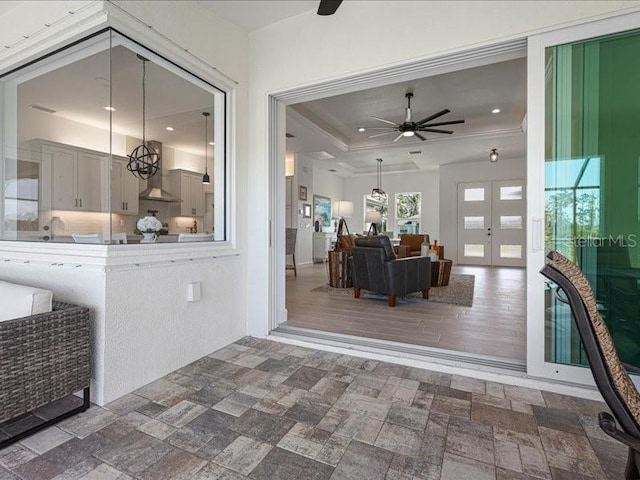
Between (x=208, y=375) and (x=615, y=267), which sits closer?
(x=615, y=267)

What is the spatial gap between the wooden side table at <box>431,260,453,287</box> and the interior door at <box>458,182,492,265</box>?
4311 mm

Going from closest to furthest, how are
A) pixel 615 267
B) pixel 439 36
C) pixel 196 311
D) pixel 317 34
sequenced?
pixel 615 267 → pixel 439 36 → pixel 196 311 → pixel 317 34

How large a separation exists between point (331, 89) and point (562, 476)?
9.40 ft

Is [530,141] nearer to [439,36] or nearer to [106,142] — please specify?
[439,36]

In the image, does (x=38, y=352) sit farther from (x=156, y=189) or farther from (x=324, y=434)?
(x=156, y=189)

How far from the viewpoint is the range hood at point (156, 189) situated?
14.6 ft

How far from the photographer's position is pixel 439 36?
92.8 inches

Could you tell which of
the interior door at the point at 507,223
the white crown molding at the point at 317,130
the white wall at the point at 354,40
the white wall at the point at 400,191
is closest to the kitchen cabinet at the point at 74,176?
the white wall at the point at 354,40

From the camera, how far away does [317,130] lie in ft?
20.5

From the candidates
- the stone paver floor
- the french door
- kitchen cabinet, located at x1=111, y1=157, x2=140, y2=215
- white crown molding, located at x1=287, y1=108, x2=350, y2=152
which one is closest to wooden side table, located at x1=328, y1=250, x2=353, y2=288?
white crown molding, located at x1=287, y1=108, x2=350, y2=152

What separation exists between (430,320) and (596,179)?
198 cm

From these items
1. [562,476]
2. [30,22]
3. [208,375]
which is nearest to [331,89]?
[30,22]

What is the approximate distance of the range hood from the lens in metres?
4.44

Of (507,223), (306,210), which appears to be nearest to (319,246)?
(306,210)
